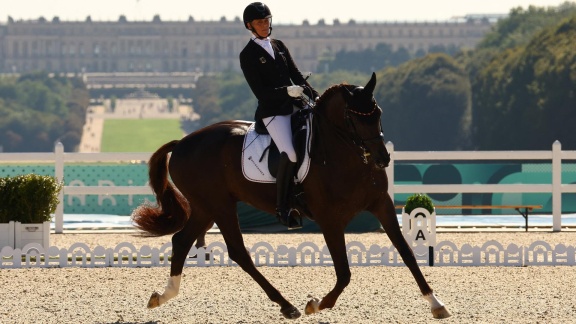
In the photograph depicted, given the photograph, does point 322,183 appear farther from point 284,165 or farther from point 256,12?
point 256,12

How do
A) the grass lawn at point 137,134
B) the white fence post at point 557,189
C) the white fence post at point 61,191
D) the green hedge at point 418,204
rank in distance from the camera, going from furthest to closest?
the grass lawn at point 137,134 < the white fence post at point 557,189 < the white fence post at point 61,191 < the green hedge at point 418,204

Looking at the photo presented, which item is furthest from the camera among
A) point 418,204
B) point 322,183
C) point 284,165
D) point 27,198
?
point 418,204

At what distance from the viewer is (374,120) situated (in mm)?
9922

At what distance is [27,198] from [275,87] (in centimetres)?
580

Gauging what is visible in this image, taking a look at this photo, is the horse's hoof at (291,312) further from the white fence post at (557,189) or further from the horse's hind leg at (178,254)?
the white fence post at (557,189)

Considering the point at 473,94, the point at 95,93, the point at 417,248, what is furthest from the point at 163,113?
the point at 417,248

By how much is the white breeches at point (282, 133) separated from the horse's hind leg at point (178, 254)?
1084 millimetres

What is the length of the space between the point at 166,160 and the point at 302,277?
2314mm

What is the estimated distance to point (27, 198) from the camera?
15641 millimetres

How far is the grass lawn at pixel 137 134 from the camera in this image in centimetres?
12840

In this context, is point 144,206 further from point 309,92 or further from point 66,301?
point 309,92

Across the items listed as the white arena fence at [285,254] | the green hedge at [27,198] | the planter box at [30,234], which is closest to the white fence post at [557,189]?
the white arena fence at [285,254]

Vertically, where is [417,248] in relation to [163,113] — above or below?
below

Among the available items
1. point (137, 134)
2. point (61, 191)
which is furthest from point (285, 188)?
point (137, 134)
